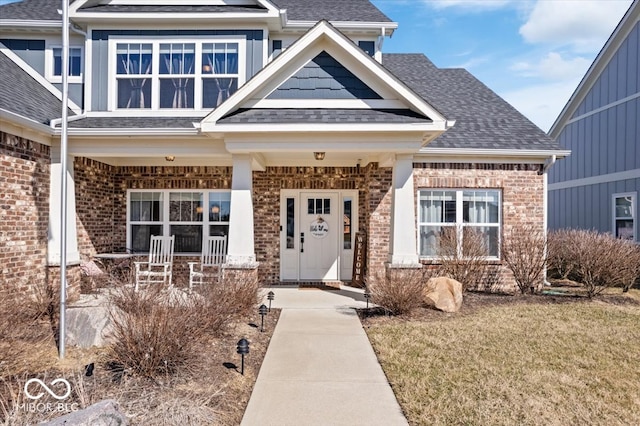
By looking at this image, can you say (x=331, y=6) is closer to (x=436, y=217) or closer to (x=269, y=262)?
(x=436, y=217)

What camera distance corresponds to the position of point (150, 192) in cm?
1129

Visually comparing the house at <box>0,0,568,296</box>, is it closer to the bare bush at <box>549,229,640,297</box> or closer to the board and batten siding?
the board and batten siding

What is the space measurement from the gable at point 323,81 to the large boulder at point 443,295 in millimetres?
3896

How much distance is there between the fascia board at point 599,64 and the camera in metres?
13.8

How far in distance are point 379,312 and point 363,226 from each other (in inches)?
130

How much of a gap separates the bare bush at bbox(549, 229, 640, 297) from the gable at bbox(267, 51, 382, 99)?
19.3 feet

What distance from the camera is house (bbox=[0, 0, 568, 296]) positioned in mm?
8148

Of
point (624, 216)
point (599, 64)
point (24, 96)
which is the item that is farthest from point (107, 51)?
point (599, 64)

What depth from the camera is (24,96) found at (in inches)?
332

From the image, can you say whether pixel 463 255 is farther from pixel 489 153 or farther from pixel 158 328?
pixel 158 328

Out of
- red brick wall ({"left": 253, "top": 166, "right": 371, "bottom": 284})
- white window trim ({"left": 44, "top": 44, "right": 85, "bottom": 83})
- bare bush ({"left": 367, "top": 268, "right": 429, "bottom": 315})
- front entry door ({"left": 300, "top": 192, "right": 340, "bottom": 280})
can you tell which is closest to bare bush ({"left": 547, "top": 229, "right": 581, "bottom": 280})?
bare bush ({"left": 367, "top": 268, "right": 429, "bottom": 315})

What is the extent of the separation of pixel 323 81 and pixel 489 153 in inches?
169

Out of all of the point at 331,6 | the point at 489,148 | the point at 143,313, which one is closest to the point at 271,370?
the point at 143,313

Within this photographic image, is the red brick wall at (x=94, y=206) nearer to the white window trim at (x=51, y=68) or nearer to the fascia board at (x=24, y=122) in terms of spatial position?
the fascia board at (x=24, y=122)
